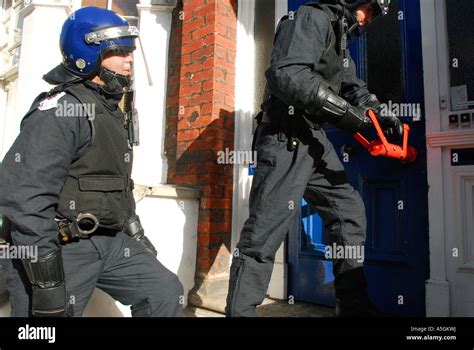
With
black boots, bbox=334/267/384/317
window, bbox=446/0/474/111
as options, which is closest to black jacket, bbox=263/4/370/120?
window, bbox=446/0/474/111

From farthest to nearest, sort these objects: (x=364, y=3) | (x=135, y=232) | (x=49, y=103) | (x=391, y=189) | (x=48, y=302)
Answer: (x=391, y=189) → (x=364, y=3) → (x=135, y=232) → (x=49, y=103) → (x=48, y=302)

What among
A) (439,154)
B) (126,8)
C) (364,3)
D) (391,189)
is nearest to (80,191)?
(364,3)

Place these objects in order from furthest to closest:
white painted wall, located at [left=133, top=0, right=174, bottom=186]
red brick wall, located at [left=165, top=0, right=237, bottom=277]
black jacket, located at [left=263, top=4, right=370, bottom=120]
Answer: white painted wall, located at [left=133, top=0, right=174, bottom=186] < red brick wall, located at [left=165, top=0, right=237, bottom=277] < black jacket, located at [left=263, top=4, right=370, bottom=120]

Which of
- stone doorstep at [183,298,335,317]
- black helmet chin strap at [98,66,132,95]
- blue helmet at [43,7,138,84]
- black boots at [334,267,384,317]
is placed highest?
blue helmet at [43,7,138,84]

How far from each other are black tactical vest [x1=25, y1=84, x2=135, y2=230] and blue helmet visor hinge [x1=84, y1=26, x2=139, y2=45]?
214mm

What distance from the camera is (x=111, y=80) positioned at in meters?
1.67

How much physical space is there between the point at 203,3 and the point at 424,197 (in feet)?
7.80

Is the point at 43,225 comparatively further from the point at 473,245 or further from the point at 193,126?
the point at 473,245

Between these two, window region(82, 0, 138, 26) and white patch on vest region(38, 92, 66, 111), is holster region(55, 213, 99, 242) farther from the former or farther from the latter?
window region(82, 0, 138, 26)

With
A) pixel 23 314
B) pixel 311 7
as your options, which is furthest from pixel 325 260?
pixel 23 314

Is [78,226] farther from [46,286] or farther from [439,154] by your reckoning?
[439,154]

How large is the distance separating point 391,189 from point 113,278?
1.85 m

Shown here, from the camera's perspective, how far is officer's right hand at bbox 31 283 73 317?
53.2 inches

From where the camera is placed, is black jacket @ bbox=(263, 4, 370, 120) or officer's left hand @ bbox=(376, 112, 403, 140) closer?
black jacket @ bbox=(263, 4, 370, 120)
